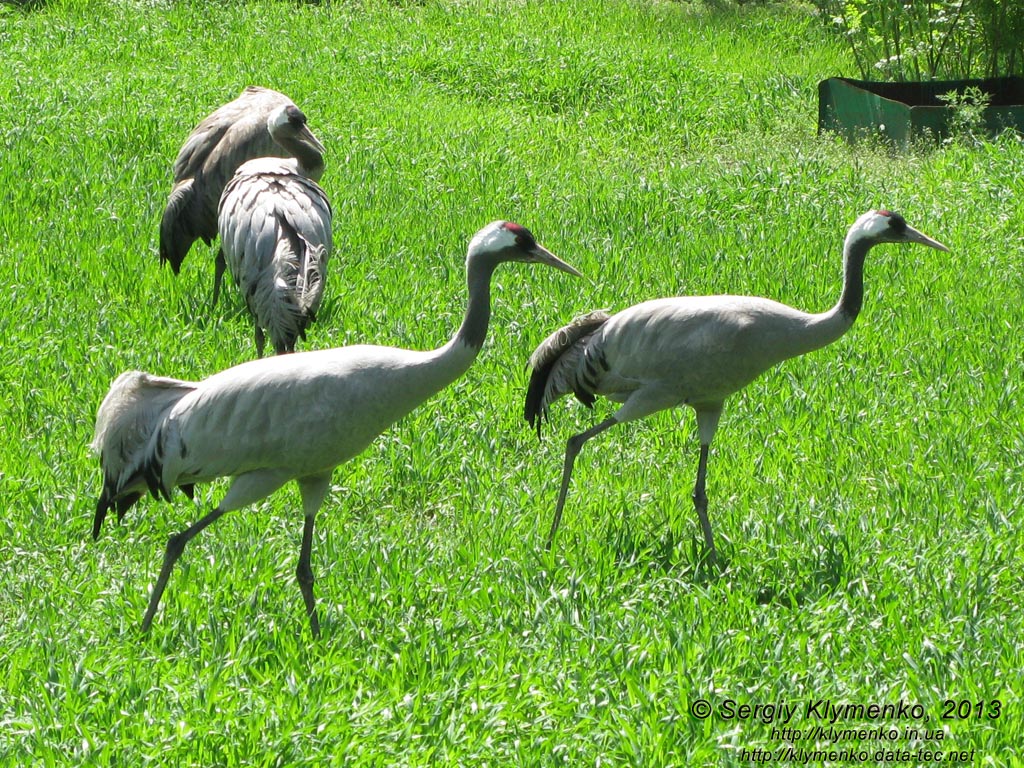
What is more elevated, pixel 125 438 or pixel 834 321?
pixel 834 321

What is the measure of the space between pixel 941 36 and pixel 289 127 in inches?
286

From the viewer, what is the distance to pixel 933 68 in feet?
40.8

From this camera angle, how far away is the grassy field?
3.92 metres

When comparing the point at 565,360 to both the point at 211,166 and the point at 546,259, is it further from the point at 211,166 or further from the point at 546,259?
the point at 211,166

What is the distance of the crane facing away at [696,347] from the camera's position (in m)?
5.09

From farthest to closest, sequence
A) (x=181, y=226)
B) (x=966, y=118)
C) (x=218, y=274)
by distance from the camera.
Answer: (x=966, y=118)
(x=181, y=226)
(x=218, y=274)

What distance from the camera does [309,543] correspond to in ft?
14.9

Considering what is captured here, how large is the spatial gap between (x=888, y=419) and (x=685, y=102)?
7.27 metres

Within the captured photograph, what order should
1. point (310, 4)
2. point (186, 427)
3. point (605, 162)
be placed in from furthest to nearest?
point (310, 4), point (605, 162), point (186, 427)

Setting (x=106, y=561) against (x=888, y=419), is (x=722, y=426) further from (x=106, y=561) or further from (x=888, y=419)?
(x=106, y=561)

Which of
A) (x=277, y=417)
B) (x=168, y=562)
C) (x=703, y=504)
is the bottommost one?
(x=703, y=504)

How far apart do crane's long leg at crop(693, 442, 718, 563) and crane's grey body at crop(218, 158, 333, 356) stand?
2.07 m

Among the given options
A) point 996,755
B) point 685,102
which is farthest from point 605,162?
point 996,755

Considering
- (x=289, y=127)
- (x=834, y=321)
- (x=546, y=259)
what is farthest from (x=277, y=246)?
(x=834, y=321)
